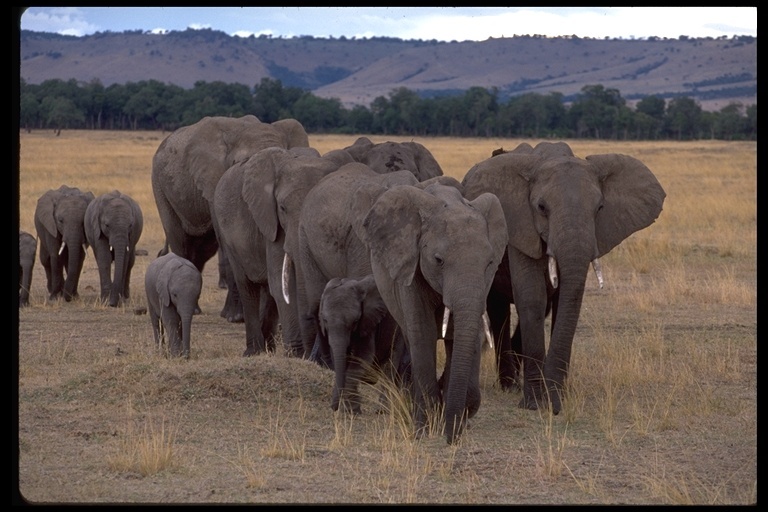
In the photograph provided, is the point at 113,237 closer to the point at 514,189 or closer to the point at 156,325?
the point at 156,325

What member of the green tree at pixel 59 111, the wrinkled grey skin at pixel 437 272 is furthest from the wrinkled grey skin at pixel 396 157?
the green tree at pixel 59 111

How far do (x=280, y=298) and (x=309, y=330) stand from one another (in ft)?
2.12

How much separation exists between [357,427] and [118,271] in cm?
637

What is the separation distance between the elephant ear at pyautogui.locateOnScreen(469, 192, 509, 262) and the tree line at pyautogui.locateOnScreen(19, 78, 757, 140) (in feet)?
196

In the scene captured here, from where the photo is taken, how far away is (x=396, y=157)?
32.4 ft

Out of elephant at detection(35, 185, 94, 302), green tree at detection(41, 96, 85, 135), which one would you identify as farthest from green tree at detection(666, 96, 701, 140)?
elephant at detection(35, 185, 94, 302)

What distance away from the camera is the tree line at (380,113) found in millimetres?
69250

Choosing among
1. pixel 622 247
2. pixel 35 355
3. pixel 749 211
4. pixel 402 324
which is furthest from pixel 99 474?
pixel 749 211

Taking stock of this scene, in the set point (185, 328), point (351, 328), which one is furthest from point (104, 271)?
point (351, 328)

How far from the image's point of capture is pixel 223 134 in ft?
40.3

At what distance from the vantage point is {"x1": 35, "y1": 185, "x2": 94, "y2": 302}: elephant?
13.8 meters

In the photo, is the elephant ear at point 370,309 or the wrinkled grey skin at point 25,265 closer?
the elephant ear at point 370,309

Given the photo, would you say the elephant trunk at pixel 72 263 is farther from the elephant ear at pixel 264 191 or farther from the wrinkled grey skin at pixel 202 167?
the elephant ear at pixel 264 191

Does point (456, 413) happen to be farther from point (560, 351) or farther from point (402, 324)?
point (560, 351)
